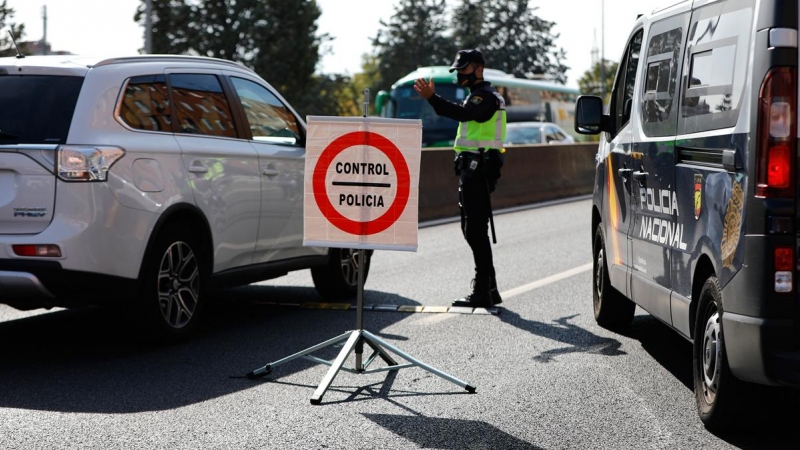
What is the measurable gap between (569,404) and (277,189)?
12.0ft

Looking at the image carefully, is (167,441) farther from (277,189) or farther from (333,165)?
(277,189)

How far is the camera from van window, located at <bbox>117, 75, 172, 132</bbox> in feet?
25.9

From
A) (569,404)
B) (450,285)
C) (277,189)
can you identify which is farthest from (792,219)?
(450,285)

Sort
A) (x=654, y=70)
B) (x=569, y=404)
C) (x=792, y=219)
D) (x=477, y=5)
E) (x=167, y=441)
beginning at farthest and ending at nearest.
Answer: (x=477, y=5) < (x=654, y=70) < (x=569, y=404) < (x=167, y=441) < (x=792, y=219)

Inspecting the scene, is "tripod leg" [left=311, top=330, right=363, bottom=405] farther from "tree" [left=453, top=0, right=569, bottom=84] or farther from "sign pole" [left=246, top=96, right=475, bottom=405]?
"tree" [left=453, top=0, right=569, bottom=84]

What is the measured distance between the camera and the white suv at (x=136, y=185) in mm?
7363

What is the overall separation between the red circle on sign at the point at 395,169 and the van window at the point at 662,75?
1404mm

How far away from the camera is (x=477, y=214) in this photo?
32.9 ft

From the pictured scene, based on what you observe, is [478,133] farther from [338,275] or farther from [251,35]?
[251,35]

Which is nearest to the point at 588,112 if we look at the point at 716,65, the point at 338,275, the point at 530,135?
the point at 716,65

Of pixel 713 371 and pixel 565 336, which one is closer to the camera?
pixel 713 371

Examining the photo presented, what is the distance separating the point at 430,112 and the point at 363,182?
27037 mm

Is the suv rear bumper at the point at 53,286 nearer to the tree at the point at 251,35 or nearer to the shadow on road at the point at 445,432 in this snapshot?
the shadow on road at the point at 445,432

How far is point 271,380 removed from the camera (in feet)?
22.9
